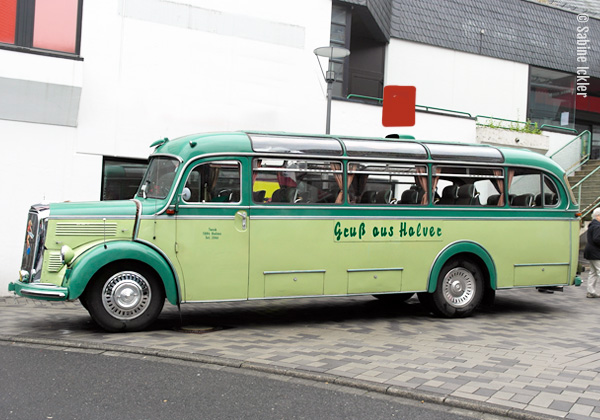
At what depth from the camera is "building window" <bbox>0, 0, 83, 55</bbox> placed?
11.7 m

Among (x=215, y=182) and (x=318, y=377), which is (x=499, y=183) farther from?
(x=318, y=377)

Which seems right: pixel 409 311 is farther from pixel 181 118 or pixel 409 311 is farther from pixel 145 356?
pixel 181 118

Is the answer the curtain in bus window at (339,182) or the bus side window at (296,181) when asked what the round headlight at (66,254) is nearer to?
the bus side window at (296,181)

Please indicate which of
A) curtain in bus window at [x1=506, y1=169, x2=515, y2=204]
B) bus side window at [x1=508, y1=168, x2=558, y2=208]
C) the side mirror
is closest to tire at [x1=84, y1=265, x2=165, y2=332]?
the side mirror

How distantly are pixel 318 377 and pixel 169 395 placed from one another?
4.60 feet

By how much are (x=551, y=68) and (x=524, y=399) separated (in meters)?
17.9

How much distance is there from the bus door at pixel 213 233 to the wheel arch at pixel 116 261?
7.8 inches

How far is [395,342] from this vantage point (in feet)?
25.8

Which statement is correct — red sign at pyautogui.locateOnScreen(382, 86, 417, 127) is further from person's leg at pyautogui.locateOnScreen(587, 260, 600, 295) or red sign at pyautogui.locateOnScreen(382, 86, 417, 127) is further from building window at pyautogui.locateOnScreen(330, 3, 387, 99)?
person's leg at pyautogui.locateOnScreen(587, 260, 600, 295)

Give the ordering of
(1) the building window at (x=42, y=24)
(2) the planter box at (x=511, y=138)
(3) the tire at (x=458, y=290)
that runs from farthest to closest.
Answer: (2) the planter box at (x=511, y=138), (1) the building window at (x=42, y=24), (3) the tire at (x=458, y=290)

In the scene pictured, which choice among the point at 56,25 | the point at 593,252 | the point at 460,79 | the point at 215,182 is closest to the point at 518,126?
the point at 460,79

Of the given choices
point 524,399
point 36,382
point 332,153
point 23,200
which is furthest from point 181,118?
point 524,399

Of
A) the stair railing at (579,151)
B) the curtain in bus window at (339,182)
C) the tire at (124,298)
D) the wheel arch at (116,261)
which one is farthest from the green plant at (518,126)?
the tire at (124,298)

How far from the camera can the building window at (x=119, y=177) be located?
41.2ft
